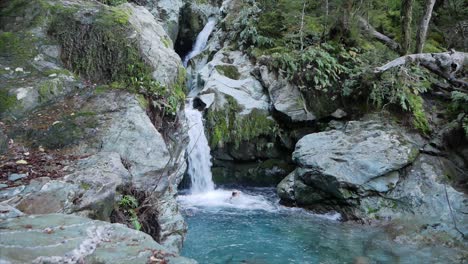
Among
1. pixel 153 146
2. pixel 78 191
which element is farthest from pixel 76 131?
pixel 78 191

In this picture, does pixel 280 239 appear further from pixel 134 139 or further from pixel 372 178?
pixel 134 139

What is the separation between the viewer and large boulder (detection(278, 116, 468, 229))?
944 centimetres

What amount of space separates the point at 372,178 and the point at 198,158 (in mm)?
5312

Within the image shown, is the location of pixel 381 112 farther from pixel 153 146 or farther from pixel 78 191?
pixel 78 191

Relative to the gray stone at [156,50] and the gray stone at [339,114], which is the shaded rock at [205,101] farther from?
the gray stone at [339,114]

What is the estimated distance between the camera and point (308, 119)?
486 inches

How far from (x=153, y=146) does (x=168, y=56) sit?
10.3 feet

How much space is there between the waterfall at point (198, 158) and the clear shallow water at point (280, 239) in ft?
4.19

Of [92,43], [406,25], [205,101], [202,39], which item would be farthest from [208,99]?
[406,25]

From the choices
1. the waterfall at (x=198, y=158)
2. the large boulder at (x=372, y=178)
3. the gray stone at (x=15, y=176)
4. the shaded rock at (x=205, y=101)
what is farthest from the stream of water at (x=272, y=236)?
the shaded rock at (x=205, y=101)

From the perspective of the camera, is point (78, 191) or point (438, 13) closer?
point (78, 191)

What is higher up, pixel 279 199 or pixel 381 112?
pixel 381 112

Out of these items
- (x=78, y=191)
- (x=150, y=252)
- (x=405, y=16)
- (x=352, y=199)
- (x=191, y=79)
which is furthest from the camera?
(x=191, y=79)

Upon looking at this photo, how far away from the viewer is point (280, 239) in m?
8.35
